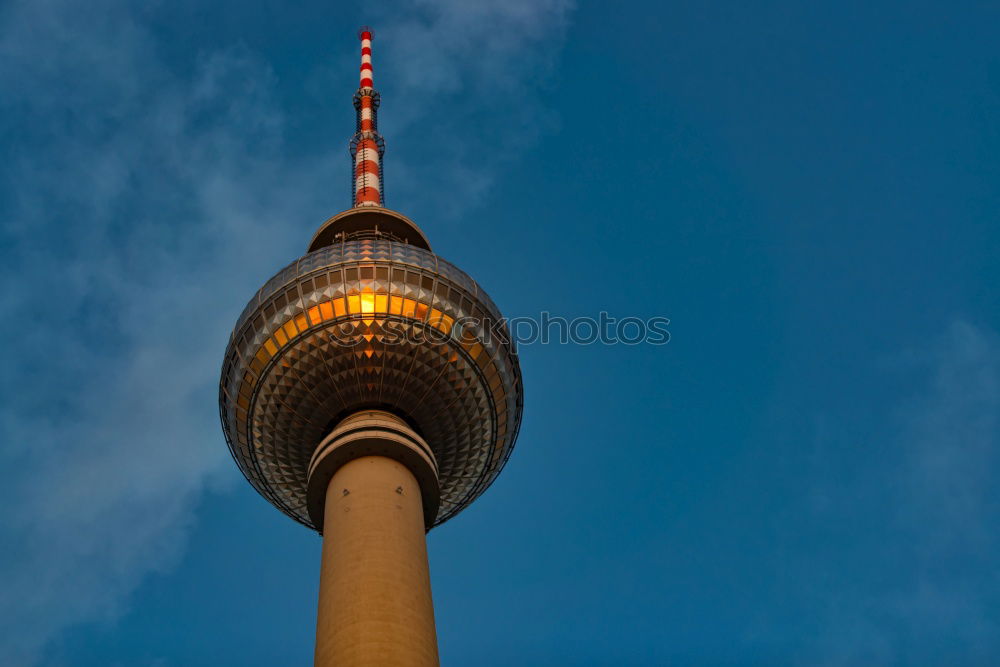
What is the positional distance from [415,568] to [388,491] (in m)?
3.02

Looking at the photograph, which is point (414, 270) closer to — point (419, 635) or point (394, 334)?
point (394, 334)

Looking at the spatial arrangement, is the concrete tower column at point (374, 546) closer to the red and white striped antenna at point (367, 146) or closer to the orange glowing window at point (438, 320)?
the orange glowing window at point (438, 320)

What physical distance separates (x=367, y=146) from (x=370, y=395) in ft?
66.0

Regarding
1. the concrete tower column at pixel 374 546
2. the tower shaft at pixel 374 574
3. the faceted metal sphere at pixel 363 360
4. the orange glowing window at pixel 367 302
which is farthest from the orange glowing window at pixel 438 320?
the tower shaft at pixel 374 574

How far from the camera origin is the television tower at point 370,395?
31.1 meters

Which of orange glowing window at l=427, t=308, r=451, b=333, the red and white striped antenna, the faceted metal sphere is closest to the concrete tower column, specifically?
the faceted metal sphere

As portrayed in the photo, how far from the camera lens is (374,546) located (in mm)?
28453

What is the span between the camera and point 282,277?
36.6 metres

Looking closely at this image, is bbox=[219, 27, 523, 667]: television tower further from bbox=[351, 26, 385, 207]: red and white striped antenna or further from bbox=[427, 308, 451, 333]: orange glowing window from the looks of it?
bbox=[351, 26, 385, 207]: red and white striped antenna

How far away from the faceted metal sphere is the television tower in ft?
0.16

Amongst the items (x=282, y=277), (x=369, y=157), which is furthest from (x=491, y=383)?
(x=369, y=157)

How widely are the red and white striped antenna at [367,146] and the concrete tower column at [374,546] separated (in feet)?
52.4

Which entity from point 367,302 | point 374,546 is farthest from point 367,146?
point 374,546

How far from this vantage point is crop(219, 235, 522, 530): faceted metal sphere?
112ft
